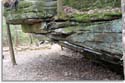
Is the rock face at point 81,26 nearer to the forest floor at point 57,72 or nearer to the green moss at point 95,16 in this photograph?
the green moss at point 95,16

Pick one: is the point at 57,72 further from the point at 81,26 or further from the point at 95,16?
the point at 95,16

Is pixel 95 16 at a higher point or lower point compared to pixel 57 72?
higher

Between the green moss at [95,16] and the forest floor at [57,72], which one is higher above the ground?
the green moss at [95,16]

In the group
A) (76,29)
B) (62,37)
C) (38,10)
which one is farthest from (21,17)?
(76,29)

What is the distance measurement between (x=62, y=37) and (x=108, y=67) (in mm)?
1866

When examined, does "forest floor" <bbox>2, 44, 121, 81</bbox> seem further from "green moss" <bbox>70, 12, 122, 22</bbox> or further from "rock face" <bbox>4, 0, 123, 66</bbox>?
"green moss" <bbox>70, 12, 122, 22</bbox>

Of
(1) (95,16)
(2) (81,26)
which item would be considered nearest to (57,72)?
(2) (81,26)

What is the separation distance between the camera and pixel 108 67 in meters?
5.93

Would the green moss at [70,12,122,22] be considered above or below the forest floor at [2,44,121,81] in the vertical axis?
above

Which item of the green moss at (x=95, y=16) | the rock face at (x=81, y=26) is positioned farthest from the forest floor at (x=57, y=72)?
the green moss at (x=95, y=16)

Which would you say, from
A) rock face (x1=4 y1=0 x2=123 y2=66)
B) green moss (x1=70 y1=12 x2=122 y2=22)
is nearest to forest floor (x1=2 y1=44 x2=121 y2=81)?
rock face (x1=4 y1=0 x2=123 y2=66)

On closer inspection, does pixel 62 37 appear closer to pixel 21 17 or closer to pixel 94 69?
pixel 21 17

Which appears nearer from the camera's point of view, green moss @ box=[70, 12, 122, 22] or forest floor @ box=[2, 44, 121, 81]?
green moss @ box=[70, 12, 122, 22]

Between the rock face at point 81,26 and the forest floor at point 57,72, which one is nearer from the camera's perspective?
the rock face at point 81,26
